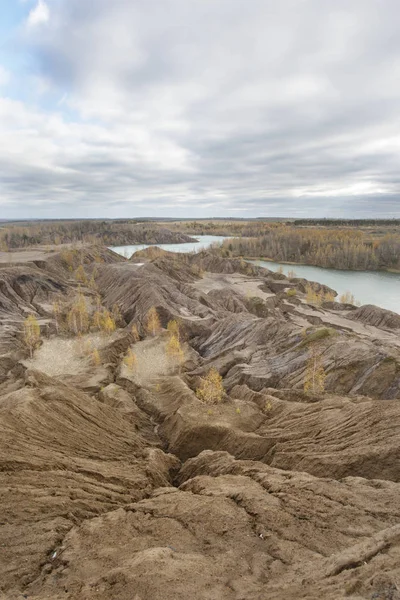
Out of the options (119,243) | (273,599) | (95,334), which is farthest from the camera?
(119,243)

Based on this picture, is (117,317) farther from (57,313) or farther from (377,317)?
(377,317)

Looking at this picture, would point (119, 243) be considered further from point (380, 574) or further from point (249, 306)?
point (380, 574)

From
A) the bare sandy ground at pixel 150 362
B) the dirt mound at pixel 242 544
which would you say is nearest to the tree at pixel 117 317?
the bare sandy ground at pixel 150 362

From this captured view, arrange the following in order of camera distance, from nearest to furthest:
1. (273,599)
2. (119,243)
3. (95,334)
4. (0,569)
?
(273,599) → (0,569) → (95,334) → (119,243)

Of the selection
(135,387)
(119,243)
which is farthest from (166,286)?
(119,243)

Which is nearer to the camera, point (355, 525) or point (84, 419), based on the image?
point (355, 525)

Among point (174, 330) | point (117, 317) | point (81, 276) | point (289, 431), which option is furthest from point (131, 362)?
point (81, 276)
